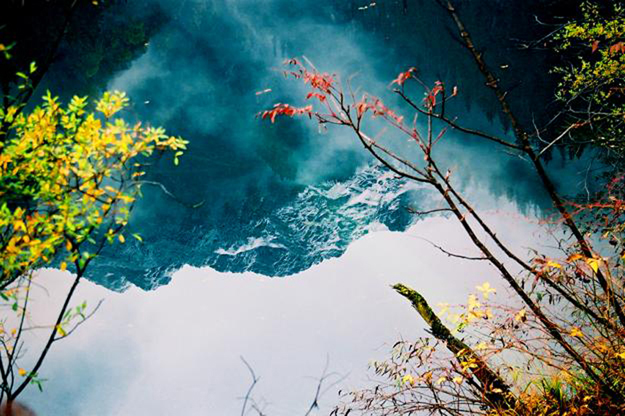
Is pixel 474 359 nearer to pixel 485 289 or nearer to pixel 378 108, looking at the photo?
pixel 485 289

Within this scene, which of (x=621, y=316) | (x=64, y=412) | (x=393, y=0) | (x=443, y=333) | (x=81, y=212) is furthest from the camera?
(x=64, y=412)

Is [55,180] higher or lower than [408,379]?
higher

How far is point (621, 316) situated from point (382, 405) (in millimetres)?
1033

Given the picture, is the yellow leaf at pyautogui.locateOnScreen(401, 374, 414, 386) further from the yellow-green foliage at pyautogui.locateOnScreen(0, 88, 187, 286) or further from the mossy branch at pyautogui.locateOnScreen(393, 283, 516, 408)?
the yellow-green foliage at pyautogui.locateOnScreen(0, 88, 187, 286)

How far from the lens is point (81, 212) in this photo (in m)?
1.39

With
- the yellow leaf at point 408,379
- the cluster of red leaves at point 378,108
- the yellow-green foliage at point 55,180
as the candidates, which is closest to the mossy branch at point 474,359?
the yellow leaf at point 408,379

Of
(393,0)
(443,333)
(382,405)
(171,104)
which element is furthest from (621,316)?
(171,104)

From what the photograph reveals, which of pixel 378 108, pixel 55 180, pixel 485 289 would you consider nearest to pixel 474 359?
pixel 485 289

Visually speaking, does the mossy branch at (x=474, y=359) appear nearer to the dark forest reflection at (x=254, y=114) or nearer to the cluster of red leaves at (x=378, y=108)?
the cluster of red leaves at (x=378, y=108)

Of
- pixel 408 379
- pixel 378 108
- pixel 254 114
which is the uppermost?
pixel 254 114

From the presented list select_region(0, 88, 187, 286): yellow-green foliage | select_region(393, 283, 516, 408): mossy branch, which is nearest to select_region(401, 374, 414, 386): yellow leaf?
select_region(393, 283, 516, 408): mossy branch

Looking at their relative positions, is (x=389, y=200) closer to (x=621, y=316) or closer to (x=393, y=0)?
(x=393, y=0)

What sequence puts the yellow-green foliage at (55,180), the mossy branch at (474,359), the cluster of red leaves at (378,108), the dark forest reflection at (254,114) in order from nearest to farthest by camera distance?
1. the cluster of red leaves at (378,108)
2. the yellow-green foliage at (55,180)
3. the mossy branch at (474,359)
4. the dark forest reflection at (254,114)

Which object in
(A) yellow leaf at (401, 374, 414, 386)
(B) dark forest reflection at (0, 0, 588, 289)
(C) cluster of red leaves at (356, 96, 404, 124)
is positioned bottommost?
(A) yellow leaf at (401, 374, 414, 386)
